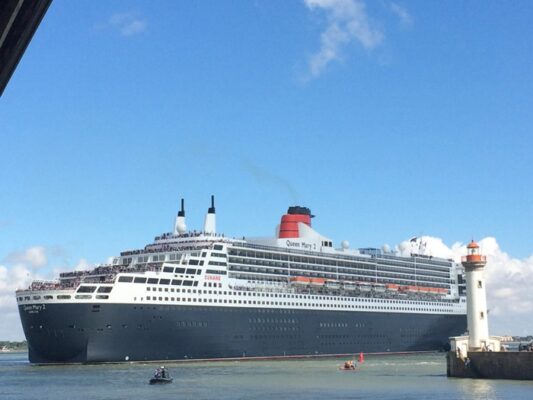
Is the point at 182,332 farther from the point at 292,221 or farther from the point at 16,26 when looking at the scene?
the point at 16,26

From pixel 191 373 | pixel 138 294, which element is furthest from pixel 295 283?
pixel 191 373

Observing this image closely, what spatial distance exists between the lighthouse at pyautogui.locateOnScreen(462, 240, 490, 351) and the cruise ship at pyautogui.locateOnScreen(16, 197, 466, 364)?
30.5 metres

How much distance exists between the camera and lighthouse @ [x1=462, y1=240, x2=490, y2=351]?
52625 mm

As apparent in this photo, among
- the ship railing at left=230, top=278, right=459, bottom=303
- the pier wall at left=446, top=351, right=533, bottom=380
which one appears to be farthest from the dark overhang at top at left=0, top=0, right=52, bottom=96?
the ship railing at left=230, top=278, right=459, bottom=303

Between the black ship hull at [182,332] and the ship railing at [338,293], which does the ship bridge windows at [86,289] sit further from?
the ship railing at [338,293]

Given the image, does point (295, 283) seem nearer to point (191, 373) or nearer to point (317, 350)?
point (317, 350)

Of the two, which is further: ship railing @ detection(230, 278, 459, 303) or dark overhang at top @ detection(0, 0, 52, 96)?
ship railing @ detection(230, 278, 459, 303)

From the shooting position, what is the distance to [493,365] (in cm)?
4975

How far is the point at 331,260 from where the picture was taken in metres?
97.2

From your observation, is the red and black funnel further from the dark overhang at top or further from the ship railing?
the dark overhang at top

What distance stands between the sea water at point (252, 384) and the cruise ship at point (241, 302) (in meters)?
3.70

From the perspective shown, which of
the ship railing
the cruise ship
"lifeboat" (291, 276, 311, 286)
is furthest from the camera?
"lifeboat" (291, 276, 311, 286)

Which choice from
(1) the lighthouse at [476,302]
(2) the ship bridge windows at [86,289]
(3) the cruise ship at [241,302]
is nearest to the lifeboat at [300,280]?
(3) the cruise ship at [241,302]

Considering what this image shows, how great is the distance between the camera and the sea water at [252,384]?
4359cm
